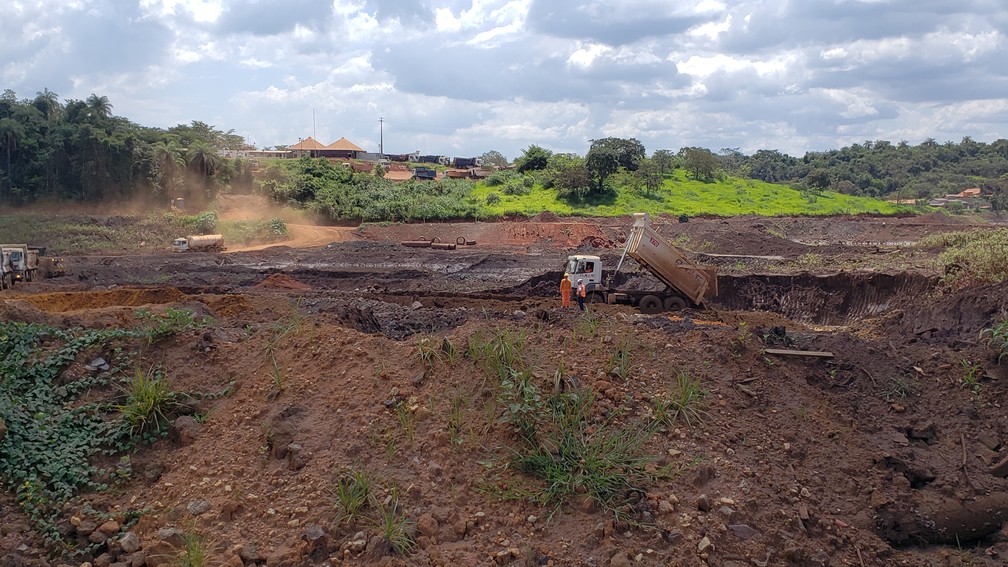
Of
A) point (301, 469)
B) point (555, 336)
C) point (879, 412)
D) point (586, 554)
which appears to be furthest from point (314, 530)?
point (879, 412)

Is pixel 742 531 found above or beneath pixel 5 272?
beneath

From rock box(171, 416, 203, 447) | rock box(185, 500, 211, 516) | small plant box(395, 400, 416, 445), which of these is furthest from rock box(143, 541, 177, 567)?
small plant box(395, 400, 416, 445)

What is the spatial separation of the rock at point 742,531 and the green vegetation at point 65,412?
244 inches

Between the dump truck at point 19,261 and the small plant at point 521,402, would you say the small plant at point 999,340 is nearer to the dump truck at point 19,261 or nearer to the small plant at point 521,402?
the small plant at point 521,402

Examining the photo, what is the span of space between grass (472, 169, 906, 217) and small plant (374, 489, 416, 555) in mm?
40705

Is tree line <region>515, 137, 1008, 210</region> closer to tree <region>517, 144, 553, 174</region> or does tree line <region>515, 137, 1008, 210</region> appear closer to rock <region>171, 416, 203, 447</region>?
tree <region>517, 144, 553, 174</region>

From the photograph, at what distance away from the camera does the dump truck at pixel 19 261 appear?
23922 mm

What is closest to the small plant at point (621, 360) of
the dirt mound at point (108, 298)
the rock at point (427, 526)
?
the rock at point (427, 526)

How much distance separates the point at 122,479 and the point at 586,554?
16.0 ft

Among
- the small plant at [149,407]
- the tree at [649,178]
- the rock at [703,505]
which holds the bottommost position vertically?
the rock at [703,505]

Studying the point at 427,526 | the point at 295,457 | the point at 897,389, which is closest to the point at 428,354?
the point at 295,457

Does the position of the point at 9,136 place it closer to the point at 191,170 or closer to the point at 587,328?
the point at 191,170

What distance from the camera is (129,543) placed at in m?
6.56

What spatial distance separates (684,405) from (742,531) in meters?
1.82
